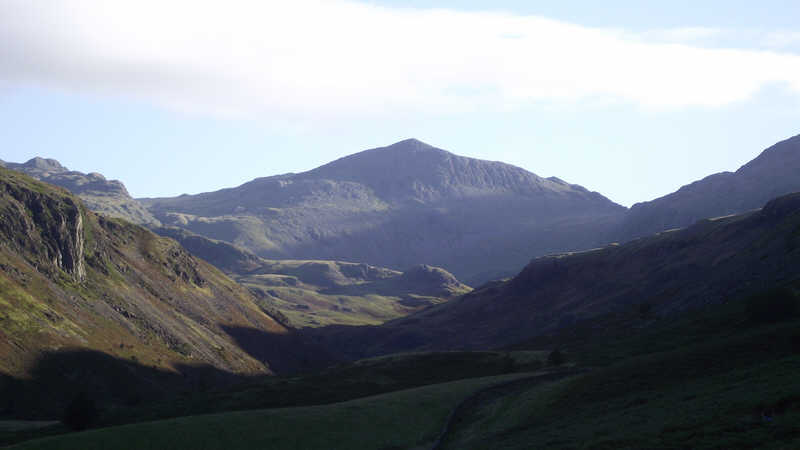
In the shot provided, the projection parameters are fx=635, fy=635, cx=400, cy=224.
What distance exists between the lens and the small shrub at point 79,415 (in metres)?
66.3

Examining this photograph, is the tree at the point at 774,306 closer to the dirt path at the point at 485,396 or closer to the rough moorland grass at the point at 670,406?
the rough moorland grass at the point at 670,406

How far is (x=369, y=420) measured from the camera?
55.8 m

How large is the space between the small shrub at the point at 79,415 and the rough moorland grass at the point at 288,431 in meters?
19.7

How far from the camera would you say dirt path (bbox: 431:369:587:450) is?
5488cm

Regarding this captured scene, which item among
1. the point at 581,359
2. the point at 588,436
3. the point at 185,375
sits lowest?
the point at 185,375

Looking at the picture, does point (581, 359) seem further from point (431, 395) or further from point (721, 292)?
point (721, 292)

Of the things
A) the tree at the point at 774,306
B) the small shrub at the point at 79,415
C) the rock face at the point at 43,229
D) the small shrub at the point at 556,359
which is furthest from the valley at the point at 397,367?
the small shrub at the point at 79,415

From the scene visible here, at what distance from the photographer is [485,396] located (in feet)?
217

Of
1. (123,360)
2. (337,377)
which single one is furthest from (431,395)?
(123,360)

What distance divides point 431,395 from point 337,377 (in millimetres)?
43824

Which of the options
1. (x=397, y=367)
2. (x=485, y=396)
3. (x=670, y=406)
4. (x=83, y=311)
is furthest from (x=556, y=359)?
(x=83, y=311)

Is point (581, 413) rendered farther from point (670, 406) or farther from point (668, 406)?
point (670, 406)

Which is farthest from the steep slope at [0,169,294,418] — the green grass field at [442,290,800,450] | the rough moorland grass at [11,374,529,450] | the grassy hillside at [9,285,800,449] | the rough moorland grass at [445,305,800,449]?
the rough moorland grass at [445,305,800,449]

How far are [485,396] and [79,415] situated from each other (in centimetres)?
4251
